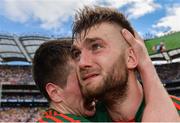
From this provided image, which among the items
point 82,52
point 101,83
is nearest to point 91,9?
point 82,52

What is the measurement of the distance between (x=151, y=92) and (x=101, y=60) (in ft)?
1.21

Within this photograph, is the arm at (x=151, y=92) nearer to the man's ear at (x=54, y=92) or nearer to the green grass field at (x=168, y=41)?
the man's ear at (x=54, y=92)

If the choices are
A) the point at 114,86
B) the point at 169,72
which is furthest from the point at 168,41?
the point at 114,86

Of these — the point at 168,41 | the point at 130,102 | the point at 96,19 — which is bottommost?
the point at 130,102

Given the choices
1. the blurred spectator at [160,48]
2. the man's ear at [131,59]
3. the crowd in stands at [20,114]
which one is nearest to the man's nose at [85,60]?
the man's ear at [131,59]

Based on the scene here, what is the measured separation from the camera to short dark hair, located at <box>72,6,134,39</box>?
2338mm

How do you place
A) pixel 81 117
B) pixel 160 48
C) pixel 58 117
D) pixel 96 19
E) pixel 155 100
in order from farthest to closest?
pixel 160 48 → pixel 81 117 → pixel 58 117 → pixel 96 19 → pixel 155 100

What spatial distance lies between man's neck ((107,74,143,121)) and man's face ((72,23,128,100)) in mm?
56

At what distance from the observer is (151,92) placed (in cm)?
215

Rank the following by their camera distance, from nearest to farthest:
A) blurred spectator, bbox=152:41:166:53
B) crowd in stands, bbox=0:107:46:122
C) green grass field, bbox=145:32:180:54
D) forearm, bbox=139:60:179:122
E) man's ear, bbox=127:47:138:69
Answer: forearm, bbox=139:60:179:122 < man's ear, bbox=127:47:138:69 < crowd in stands, bbox=0:107:46:122 < green grass field, bbox=145:32:180:54 < blurred spectator, bbox=152:41:166:53

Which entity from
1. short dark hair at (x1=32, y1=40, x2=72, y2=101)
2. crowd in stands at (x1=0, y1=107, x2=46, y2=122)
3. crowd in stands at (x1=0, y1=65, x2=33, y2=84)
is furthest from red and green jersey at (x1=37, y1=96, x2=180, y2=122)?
crowd in stands at (x1=0, y1=65, x2=33, y2=84)

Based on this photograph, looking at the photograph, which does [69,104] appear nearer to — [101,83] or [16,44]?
[101,83]

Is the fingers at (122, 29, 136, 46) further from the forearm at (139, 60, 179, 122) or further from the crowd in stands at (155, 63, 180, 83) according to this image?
the crowd in stands at (155, 63, 180, 83)

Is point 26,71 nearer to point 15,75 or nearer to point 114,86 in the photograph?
point 15,75
